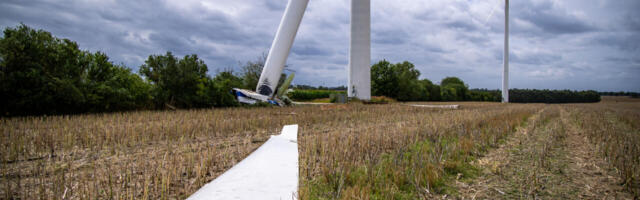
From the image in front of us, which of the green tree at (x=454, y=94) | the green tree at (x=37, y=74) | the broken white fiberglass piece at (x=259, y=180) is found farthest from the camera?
the green tree at (x=454, y=94)

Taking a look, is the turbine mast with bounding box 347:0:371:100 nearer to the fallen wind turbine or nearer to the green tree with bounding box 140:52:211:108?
the fallen wind turbine

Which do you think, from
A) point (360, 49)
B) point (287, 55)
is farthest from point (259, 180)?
point (360, 49)

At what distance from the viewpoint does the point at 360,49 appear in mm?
24953

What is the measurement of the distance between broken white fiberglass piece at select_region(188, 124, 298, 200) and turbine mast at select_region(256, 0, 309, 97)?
52.5ft

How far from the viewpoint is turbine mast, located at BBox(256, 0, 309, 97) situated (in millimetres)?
19953

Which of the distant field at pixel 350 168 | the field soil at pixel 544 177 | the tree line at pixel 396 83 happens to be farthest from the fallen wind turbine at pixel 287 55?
the tree line at pixel 396 83

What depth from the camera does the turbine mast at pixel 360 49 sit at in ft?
81.4

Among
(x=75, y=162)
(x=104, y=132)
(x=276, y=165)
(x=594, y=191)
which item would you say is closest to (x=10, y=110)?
(x=104, y=132)

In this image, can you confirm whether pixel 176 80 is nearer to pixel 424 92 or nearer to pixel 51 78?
pixel 51 78

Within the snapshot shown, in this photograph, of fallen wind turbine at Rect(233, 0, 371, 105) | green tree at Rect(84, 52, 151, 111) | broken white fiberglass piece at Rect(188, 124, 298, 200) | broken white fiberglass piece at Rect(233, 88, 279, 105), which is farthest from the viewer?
fallen wind turbine at Rect(233, 0, 371, 105)

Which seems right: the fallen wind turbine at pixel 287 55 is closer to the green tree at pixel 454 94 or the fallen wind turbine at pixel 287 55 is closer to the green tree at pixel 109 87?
the green tree at pixel 109 87

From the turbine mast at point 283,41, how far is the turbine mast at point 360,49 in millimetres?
5907

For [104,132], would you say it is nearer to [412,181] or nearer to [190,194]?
[190,194]

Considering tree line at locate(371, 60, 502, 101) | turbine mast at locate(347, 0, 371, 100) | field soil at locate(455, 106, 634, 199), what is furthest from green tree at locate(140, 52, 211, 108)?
tree line at locate(371, 60, 502, 101)
